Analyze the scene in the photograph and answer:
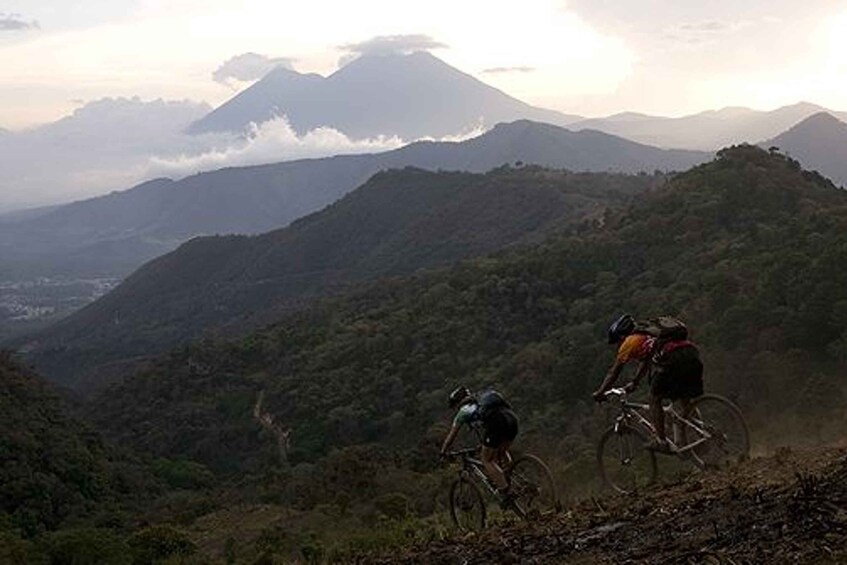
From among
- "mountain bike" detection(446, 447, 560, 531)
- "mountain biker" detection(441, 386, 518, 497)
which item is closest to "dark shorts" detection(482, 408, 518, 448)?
"mountain biker" detection(441, 386, 518, 497)

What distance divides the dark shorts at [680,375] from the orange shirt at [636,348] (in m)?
0.16

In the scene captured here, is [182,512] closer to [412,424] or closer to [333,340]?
[412,424]

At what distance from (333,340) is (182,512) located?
109 ft

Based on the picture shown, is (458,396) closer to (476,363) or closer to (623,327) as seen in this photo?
(623,327)

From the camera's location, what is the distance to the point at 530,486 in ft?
24.1

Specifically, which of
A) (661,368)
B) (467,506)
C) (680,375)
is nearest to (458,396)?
(467,506)

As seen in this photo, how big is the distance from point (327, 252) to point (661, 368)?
120m

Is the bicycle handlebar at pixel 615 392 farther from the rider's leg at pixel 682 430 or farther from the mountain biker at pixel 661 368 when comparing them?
the rider's leg at pixel 682 430

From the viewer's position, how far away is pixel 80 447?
36.7 meters

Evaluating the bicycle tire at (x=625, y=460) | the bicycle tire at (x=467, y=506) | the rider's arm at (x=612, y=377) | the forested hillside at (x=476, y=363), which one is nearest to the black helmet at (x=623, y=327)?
the rider's arm at (x=612, y=377)

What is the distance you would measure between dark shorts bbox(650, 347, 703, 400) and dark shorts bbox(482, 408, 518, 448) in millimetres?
1270

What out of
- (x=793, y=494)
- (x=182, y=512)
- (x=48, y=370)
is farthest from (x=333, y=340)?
(x=48, y=370)

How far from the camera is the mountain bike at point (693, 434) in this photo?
689 centimetres

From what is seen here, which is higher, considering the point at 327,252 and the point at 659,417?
the point at 659,417
